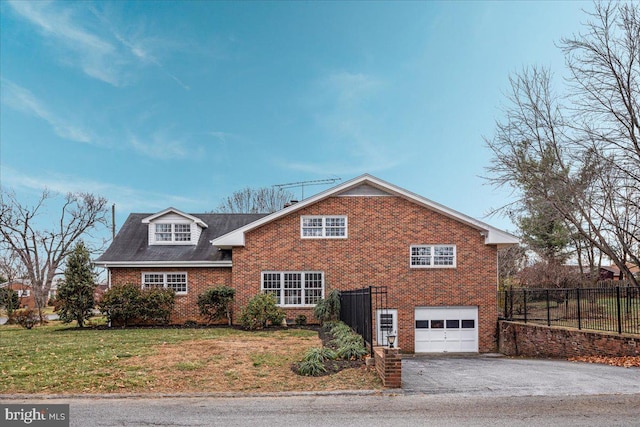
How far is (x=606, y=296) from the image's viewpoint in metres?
14.9

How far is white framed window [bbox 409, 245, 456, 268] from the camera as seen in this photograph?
2155 cm

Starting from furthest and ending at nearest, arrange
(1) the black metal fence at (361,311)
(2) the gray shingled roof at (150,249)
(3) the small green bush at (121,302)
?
(2) the gray shingled roof at (150,249)
(3) the small green bush at (121,302)
(1) the black metal fence at (361,311)

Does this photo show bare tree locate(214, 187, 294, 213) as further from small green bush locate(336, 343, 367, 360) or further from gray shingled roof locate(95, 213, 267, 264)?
small green bush locate(336, 343, 367, 360)

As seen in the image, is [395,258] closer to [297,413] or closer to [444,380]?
[444,380]

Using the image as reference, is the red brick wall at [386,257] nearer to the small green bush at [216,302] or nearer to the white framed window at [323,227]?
the white framed window at [323,227]

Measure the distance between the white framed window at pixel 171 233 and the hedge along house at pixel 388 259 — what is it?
3920mm

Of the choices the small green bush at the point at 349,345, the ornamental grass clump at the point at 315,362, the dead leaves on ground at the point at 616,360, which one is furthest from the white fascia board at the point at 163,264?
the dead leaves on ground at the point at 616,360

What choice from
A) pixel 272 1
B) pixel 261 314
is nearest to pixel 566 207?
pixel 261 314

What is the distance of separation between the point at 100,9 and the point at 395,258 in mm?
16197

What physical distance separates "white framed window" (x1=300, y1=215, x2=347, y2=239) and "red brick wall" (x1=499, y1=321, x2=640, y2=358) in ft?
26.9

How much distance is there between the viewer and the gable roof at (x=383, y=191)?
2114cm

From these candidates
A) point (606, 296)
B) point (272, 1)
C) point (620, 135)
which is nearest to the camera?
point (606, 296)

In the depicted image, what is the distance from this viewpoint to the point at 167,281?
22625 mm

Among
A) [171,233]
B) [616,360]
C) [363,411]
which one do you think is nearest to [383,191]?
[171,233]
